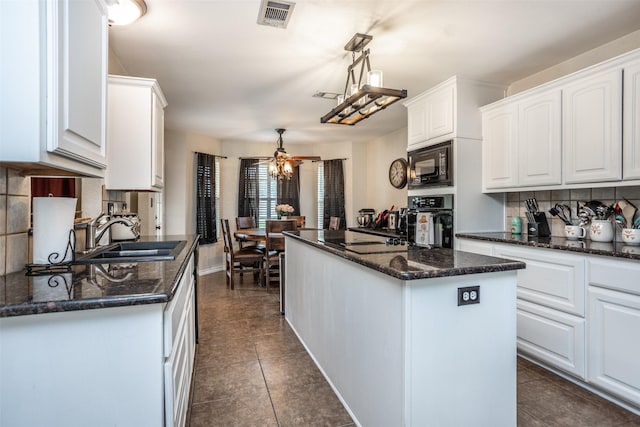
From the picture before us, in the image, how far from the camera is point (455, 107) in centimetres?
321

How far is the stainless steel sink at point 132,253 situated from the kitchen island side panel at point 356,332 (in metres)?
0.95

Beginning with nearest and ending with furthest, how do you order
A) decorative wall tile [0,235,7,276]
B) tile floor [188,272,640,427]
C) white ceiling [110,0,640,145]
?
decorative wall tile [0,235,7,276] → tile floor [188,272,640,427] → white ceiling [110,0,640,145]

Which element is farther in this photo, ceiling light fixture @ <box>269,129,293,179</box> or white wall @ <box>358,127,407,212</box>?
white wall @ <box>358,127,407,212</box>

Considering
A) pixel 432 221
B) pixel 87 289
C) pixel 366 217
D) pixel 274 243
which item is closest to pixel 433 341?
pixel 87 289

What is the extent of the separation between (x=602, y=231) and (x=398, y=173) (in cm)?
319

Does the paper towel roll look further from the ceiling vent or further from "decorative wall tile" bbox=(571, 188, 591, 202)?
"decorative wall tile" bbox=(571, 188, 591, 202)

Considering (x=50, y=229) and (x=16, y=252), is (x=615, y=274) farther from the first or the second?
(x=16, y=252)

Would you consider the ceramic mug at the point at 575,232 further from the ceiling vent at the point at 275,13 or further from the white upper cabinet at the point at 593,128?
the ceiling vent at the point at 275,13

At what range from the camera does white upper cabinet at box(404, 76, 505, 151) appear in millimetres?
3217

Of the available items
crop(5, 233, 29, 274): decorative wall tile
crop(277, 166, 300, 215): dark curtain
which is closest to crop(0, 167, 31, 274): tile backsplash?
crop(5, 233, 29, 274): decorative wall tile

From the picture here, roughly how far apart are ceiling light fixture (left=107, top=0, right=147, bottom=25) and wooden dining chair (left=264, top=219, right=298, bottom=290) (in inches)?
108

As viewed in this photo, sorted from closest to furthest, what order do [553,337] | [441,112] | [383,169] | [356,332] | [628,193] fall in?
[356,332] → [553,337] → [628,193] → [441,112] → [383,169]

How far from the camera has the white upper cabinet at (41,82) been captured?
0.99 m

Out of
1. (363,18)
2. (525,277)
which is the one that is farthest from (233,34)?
(525,277)
